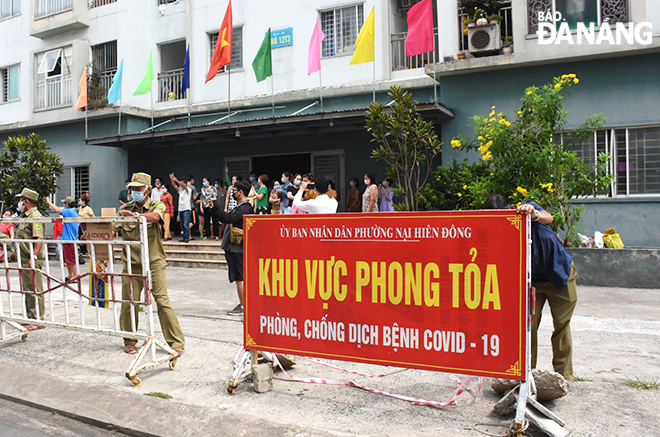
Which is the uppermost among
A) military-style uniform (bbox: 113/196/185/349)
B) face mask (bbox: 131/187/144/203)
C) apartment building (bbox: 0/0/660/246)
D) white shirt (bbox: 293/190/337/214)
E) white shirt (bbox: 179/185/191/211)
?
apartment building (bbox: 0/0/660/246)

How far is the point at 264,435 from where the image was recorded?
3275 mm

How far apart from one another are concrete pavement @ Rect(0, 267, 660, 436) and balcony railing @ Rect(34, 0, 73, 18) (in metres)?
16.1

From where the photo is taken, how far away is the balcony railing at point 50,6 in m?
18.1

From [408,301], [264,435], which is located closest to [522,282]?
[408,301]

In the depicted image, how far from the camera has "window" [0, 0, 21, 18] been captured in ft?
64.9

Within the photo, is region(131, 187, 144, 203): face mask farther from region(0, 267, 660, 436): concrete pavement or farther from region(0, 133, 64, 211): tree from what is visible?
region(0, 133, 64, 211): tree

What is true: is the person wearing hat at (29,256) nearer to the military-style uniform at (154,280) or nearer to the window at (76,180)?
the military-style uniform at (154,280)

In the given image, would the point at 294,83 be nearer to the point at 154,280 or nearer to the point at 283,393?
the point at 154,280

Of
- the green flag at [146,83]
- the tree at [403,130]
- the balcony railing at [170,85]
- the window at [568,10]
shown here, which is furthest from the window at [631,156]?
the balcony railing at [170,85]

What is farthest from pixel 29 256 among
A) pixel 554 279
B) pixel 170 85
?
pixel 170 85

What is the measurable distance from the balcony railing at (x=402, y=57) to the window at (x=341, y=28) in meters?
1.22

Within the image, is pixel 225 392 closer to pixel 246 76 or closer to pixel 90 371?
pixel 90 371

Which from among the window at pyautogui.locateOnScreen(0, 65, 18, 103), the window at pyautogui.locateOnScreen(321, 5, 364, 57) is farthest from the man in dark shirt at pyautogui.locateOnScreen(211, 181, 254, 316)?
the window at pyautogui.locateOnScreen(0, 65, 18, 103)

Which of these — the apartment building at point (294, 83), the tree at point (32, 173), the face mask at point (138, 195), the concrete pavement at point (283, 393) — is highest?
the apartment building at point (294, 83)
